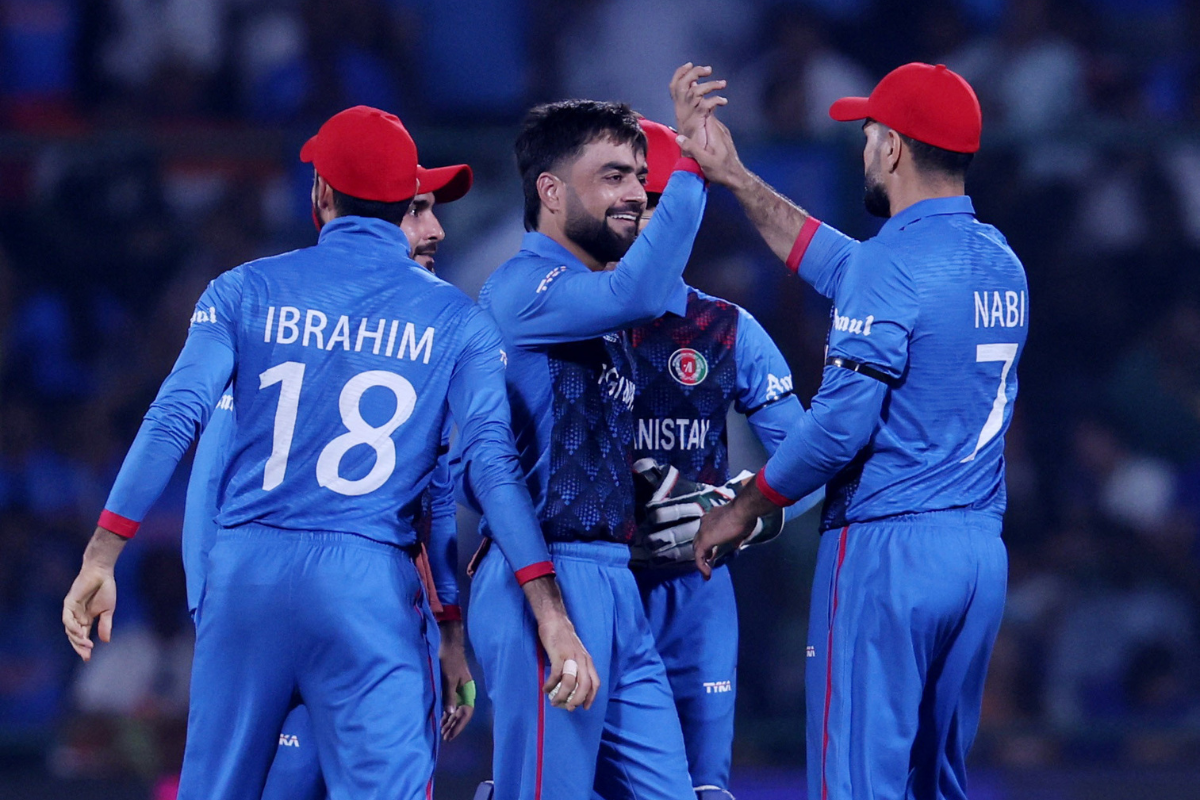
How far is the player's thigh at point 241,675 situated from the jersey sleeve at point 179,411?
0.78ft

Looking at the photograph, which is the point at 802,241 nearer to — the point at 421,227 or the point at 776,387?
the point at 776,387

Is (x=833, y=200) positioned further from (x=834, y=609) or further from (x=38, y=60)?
(x=38, y=60)

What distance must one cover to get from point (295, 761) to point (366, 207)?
4.14 feet

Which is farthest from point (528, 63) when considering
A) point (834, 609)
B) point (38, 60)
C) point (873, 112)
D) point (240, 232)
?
point (834, 609)

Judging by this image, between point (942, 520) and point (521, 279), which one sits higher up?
point (521, 279)

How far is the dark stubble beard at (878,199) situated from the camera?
370 centimetres

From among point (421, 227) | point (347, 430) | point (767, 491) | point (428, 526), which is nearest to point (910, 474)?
point (767, 491)

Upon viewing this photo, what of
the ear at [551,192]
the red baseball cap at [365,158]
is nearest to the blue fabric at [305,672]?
the red baseball cap at [365,158]

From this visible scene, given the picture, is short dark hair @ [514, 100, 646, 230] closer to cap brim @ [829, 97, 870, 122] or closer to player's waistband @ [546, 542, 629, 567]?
cap brim @ [829, 97, 870, 122]

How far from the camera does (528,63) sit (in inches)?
337

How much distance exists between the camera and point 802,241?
3.80m

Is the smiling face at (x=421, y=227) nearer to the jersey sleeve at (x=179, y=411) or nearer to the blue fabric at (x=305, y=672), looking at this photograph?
the jersey sleeve at (x=179, y=411)

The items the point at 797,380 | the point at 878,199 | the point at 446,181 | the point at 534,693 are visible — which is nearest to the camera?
the point at 534,693

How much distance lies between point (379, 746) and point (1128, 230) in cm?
603
